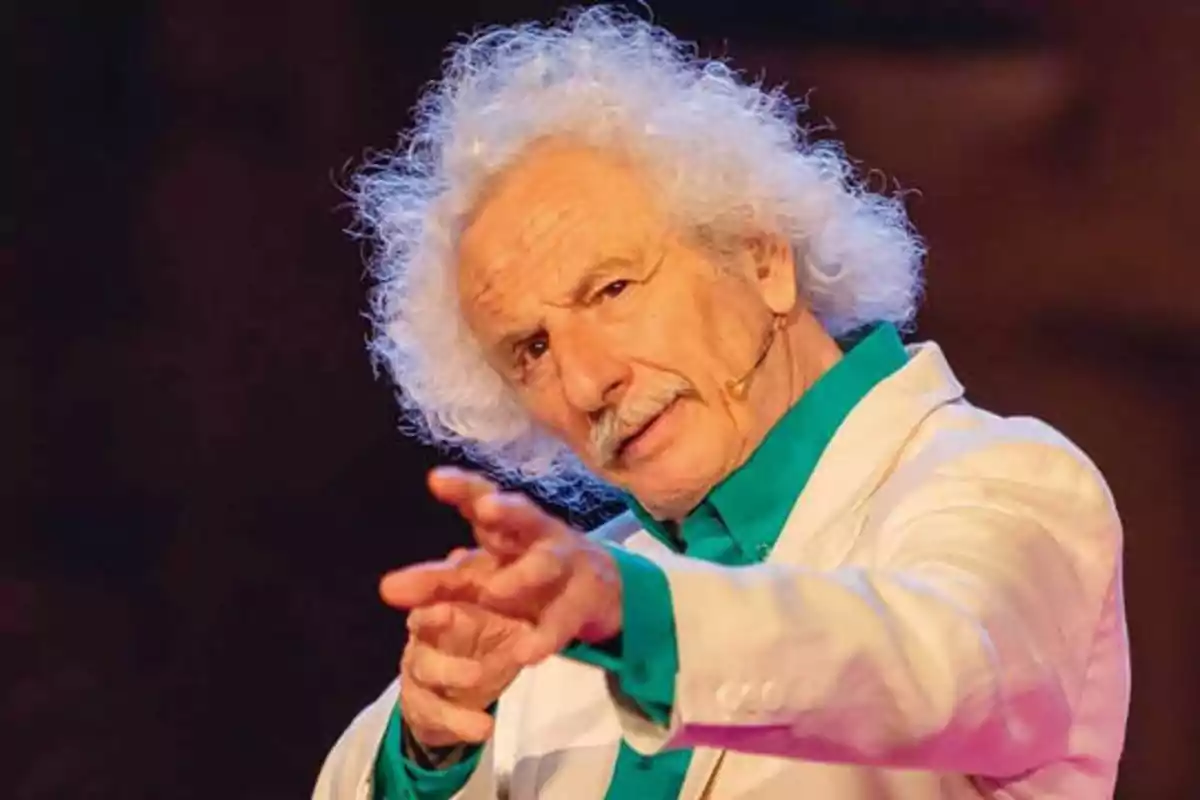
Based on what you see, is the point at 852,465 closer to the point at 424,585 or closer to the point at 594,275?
the point at 594,275

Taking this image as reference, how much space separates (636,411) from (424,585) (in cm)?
48

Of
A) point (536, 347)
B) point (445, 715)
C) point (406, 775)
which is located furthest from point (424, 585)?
point (536, 347)

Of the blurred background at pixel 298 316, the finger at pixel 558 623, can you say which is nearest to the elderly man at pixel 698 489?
the finger at pixel 558 623

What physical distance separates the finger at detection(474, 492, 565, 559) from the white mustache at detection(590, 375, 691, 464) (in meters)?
0.49

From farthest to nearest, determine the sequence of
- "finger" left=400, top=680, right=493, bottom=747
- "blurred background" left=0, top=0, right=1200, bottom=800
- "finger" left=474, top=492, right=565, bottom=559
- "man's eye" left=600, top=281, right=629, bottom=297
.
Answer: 1. "blurred background" left=0, top=0, right=1200, bottom=800
2. "man's eye" left=600, top=281, right=629, bottom=297
3. "finger" left=400, top=680, right=493, bottom=747
4. "finger" left=474, top=492, right=565, bottom=559

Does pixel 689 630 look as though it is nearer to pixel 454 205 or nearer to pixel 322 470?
pixel 454 205

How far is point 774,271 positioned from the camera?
146 cm

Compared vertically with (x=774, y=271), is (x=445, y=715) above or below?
below

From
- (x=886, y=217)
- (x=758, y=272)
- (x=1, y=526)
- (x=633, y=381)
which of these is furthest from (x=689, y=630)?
(x=1, y=526)

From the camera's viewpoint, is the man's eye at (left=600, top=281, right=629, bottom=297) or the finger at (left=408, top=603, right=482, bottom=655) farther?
the man's eye at (left=600, top=281, right=629, bottom=297)

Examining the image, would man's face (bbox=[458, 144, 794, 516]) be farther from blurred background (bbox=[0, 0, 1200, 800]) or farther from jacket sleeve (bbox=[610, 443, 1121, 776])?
blurred background (bbox=[0, 0, 1200, 800])

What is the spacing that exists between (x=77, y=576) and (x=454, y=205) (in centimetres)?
82

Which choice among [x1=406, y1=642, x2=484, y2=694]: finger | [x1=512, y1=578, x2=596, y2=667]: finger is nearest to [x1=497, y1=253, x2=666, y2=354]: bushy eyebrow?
[x1=406, y1=642, x2=484, y2=694]: finger

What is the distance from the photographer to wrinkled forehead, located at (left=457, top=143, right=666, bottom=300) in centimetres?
139
